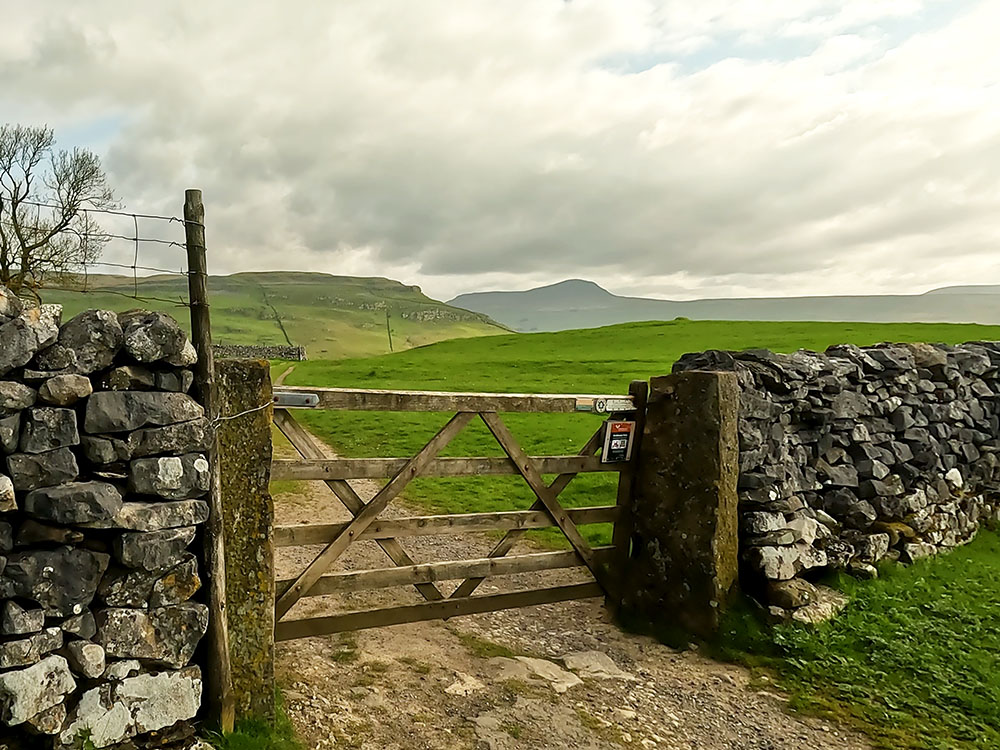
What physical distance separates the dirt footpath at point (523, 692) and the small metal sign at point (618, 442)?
70.5 inches

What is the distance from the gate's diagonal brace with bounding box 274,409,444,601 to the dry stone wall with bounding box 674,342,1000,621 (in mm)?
3486

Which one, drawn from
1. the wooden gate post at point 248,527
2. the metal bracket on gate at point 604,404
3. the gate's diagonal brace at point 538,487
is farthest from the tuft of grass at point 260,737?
the metal bracket on gate at point 604,404

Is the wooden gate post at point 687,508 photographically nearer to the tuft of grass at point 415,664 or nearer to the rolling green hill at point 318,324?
the tuft of grass at point 415,664

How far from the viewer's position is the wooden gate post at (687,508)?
276 inches

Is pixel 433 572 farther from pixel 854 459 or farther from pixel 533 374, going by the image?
pixel 533 374

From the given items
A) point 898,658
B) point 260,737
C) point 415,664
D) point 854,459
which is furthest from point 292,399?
point 854,459

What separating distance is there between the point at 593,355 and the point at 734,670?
136ft

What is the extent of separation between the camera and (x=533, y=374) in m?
38.1

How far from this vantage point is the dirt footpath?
5.26m

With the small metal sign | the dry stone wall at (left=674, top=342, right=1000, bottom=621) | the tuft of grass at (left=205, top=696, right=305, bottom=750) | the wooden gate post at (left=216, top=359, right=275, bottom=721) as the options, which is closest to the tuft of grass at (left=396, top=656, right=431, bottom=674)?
the tuft of grass at (left=205, top=696, right=305, bottom=750)

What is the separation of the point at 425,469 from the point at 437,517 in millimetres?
500

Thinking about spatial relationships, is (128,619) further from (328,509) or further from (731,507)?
(328,509)

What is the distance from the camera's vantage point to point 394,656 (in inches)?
253

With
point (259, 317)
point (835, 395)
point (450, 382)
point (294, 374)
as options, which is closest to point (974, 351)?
point (835, 395)
